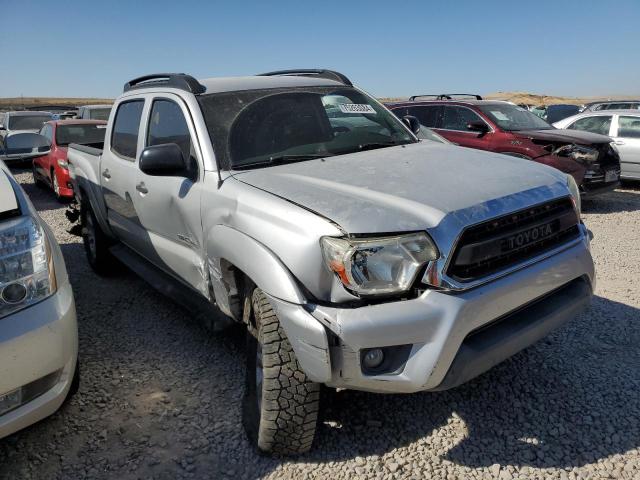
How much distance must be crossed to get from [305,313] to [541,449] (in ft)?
4.67

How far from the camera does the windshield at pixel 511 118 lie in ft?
27.3

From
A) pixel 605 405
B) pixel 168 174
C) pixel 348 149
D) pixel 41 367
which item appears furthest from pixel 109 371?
pixel 605 405

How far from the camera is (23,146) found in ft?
13.4

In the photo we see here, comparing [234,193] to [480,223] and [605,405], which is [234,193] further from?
[605,405]

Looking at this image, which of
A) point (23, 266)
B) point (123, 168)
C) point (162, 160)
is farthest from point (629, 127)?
point (23, 266)

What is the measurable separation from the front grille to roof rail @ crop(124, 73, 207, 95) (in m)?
2.10

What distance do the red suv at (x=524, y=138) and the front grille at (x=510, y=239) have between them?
5.54 m

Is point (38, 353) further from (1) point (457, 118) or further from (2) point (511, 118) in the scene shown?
(2) point (511, 118)

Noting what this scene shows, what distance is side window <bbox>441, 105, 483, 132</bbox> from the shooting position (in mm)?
8617

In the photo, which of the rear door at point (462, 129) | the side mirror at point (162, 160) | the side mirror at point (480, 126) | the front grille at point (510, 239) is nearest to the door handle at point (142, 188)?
the side mirror at point (162, 160)

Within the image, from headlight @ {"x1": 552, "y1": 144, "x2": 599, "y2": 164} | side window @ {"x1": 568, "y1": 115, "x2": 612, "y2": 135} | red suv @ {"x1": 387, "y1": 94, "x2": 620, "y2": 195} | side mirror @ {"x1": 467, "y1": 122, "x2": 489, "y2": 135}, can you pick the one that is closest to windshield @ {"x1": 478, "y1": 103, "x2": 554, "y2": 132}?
red suv @ {"x1": 387, "y1": 94, "x2": 620, "y2": 195}

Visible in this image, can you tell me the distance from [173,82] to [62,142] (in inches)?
270

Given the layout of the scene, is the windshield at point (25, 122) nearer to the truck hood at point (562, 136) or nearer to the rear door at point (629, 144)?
the truck hood at point (562, 136)

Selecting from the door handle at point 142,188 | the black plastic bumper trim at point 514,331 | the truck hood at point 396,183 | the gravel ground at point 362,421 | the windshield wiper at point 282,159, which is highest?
the windshield wiper at point 282,159
